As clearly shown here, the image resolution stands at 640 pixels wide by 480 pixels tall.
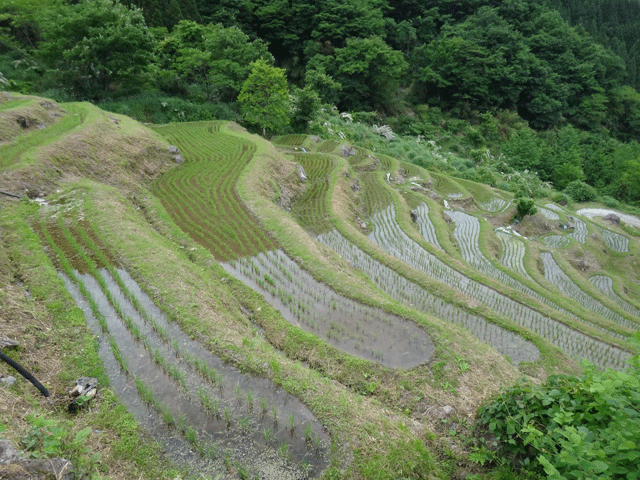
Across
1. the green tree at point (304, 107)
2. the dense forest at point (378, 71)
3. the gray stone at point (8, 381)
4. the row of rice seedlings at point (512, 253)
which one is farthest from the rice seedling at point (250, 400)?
the green tree at point (304, 107)

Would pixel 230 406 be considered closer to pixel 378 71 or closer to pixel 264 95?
pixel 264 95

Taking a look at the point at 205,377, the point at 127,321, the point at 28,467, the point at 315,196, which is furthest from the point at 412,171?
the point at 28,467

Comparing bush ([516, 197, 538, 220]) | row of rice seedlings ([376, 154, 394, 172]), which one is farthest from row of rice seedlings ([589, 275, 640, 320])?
row of rice seedlings ([376, 154, 394, 172])

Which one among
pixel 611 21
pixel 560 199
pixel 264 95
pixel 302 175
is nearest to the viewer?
pixel 302 175

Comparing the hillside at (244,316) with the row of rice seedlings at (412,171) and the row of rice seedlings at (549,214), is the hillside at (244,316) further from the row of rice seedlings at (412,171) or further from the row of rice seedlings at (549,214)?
the row of rice seedlings at (412,171)

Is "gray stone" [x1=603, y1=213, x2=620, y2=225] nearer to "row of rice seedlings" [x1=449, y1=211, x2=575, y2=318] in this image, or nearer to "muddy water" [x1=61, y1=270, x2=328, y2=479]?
"row of rice seedlings" [x1=449, y1=211, x2=575, y2=318]

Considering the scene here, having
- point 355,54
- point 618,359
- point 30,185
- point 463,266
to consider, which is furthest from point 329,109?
point 618,359

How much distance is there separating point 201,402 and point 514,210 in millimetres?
26624

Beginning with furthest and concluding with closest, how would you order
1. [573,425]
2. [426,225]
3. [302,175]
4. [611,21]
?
[611,21], [302,175], [426,225], [573,425]

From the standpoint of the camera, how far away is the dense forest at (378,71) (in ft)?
83.1

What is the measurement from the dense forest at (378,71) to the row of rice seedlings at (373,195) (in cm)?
1059

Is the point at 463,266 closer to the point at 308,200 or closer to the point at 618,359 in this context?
the point at 618,359

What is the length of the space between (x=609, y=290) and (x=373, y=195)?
14.1 m

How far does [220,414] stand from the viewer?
609cm
